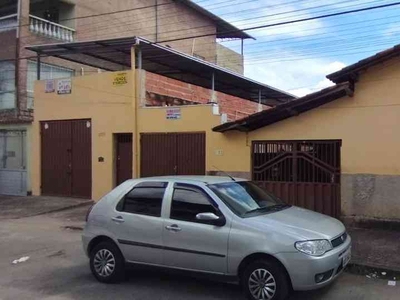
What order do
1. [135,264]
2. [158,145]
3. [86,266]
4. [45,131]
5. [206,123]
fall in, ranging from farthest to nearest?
[45,131], [158,145], [206,123], [86,266], [135,264]

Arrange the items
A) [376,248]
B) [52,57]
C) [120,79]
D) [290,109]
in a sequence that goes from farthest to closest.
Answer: [52,57] < [120,79] < [290,109] < [376,248]

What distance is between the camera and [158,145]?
1407cm

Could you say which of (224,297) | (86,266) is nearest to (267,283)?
(224,297)

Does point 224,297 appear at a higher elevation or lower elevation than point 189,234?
lower

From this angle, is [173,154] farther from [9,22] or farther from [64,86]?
[9,22]

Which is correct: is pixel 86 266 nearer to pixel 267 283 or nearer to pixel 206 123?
pixel 267 283

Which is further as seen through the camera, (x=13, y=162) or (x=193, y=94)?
(x=193, y=94)

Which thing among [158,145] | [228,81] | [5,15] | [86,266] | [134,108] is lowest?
[86,266]

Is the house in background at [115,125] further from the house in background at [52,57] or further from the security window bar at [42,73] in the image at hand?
the security window bar at [42,73]

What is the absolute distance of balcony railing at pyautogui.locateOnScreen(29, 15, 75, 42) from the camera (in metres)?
19.2

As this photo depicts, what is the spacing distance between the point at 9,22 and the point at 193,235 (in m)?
16.3

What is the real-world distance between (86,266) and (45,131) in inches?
388

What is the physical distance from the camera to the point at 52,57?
64.4ft

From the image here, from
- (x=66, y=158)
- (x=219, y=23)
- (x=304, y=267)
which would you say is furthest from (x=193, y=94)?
(x=219, y=23)
